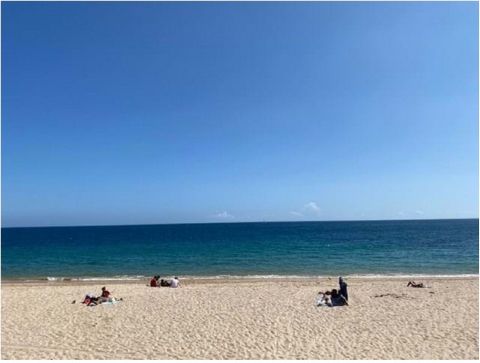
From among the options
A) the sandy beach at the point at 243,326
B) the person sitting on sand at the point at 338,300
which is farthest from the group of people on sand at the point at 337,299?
the sandy beach at the point at 243,326

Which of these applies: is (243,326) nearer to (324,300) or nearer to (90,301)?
(324,300)

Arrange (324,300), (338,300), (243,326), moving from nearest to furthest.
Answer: (243,326)
(338,300)
(324,300)

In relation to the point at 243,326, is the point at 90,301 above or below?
below

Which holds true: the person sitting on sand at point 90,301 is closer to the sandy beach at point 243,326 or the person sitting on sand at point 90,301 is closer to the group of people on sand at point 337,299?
the sandy beach at point 243,326

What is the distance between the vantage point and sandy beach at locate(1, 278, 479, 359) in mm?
9820

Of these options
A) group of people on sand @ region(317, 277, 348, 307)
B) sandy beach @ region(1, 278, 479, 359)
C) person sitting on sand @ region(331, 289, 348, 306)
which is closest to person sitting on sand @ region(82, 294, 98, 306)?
sandy beach @ region(1, 278, 479, 359)

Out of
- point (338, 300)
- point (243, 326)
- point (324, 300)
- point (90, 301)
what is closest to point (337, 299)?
point (338, 300)

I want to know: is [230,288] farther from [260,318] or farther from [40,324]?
[40,324]

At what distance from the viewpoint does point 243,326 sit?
12.2 m

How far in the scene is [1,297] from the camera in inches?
703

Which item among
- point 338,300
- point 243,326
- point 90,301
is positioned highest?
point 338,300

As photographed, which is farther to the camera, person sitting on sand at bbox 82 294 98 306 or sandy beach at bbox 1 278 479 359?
person sitting on sand at bbox 82 294 98 306

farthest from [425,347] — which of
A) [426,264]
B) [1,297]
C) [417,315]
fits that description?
[426,264]

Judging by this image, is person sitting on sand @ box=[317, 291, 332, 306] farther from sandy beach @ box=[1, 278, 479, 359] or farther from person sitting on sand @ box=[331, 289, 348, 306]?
sandy beach @ box=[1, 278, 479, 359]
